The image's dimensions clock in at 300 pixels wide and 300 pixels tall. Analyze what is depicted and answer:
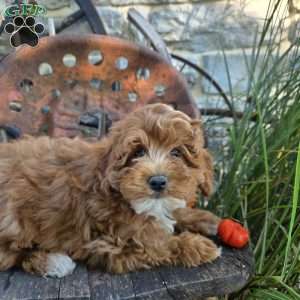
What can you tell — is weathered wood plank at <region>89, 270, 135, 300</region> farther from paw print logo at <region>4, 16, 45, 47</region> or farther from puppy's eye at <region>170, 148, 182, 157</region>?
paw print logo at <region>4, 16, 45, 47</region>

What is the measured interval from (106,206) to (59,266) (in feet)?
1.00

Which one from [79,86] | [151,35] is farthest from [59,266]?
[151,35]

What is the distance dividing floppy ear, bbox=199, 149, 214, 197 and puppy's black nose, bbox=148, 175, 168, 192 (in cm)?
27

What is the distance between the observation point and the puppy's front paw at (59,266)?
2.06 meters

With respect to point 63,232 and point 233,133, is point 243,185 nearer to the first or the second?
point 233,133

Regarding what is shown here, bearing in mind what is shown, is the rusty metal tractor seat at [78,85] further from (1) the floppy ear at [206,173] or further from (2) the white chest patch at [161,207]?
(2) the white chest patch at [161,207]

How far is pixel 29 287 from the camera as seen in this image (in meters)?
2.00

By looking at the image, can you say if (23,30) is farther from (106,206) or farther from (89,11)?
(89,11)

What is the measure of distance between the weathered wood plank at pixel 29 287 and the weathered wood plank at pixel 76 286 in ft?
0.09

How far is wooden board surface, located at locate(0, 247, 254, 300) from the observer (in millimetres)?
1941

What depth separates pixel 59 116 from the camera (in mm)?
2832

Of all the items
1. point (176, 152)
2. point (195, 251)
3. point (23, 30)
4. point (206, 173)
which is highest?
point (23, 30)

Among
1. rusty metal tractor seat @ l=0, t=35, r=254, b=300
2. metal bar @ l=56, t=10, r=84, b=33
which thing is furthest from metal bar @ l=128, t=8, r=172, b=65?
metal bar @ l=56, t=10, r=84, b=33

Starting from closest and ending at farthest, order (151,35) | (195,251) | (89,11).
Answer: (195,251) < (151,35) < (89,11)
